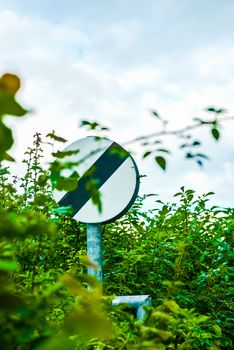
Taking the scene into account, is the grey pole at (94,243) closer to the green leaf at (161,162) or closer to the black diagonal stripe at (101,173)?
the black diagonal stripe at (101,173)

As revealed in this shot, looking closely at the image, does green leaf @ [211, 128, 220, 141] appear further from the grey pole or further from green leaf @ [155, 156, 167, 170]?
the grey pole

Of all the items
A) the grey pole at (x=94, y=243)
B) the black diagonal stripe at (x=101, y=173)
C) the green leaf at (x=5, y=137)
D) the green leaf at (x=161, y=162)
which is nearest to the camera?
the green leaf at (x=5, y=137)

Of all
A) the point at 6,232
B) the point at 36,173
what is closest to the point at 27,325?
the point at 6,232

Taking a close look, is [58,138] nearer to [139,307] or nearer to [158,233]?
[139,307]

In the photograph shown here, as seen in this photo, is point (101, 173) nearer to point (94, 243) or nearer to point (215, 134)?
point (94, 243)

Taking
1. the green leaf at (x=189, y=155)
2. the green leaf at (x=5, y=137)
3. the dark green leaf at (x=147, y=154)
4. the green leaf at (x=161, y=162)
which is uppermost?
the green leaf at (x=189, y=155)

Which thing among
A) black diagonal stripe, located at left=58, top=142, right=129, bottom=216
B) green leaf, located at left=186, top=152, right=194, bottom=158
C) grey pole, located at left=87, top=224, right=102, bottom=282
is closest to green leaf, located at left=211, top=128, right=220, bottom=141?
green leaf, located at left=186, top=152, right=194, bottom=158

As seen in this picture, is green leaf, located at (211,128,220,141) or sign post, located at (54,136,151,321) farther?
sign post, located at (54,136,151,321)

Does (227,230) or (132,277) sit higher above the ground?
(227,230)

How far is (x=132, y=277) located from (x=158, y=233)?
1.21 feet

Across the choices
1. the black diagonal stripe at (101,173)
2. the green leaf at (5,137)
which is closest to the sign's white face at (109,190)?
the black diagonal stripe at (101,173)

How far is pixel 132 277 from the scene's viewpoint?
4379 mm

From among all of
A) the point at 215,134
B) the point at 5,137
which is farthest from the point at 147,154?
the point at 5,137

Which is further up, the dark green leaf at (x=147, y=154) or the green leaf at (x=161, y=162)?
the dark green leaf at (x=147, y=154)
